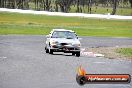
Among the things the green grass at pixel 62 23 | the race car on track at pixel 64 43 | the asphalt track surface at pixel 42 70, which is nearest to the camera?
the asphalt track surface at pixel 42 70

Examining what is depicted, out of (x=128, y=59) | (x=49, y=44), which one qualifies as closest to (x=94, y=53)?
(x=128, y=59)

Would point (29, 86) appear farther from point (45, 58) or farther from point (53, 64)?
point (45, 58)

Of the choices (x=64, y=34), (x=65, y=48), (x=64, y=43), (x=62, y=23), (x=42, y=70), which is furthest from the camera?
(x=62, y=23)

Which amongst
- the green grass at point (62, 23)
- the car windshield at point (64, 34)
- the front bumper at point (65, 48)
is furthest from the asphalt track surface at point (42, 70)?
the green grass at point (62, 23)

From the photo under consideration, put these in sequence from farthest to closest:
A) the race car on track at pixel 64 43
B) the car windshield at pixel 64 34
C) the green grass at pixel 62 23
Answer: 1. the green grass at pixel 62 23
2. the car windshield at pixel 64 34
3. the race car on track at pixel 64 43

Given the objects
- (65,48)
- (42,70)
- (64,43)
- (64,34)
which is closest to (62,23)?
(64,34)

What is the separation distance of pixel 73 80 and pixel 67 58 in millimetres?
8030

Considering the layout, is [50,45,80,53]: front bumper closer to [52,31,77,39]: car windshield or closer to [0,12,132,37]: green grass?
[52,31,77,39]: car windshield

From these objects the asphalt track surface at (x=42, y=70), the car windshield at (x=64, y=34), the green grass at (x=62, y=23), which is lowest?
the green grass at (x=62, y=23)

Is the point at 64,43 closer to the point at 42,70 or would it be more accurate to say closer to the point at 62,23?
the point at 42,70

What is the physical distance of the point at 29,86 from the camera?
13.0 m

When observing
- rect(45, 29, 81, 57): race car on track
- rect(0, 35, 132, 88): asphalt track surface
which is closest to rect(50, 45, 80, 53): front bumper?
rect(45, 29, 81, 57): race car on track

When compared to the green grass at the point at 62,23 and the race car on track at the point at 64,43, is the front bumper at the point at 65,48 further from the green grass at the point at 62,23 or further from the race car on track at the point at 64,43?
the green grass at the point at 62,23

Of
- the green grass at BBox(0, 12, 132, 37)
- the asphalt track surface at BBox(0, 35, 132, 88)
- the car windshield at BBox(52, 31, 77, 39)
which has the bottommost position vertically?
the green grass at BBox(0, 12, 132, 37)
